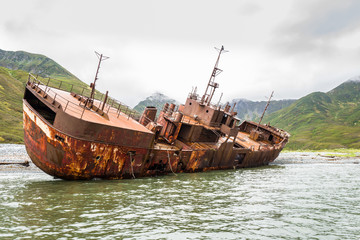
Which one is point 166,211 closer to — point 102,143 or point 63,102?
point 102,143

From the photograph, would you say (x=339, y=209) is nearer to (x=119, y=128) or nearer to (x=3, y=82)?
(x=119, y=128)

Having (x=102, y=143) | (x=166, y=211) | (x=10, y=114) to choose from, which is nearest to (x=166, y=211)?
(x=166, y=211)

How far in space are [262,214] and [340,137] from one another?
140458 mm

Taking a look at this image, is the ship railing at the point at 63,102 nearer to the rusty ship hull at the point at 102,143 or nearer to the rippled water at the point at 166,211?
the rusty ship hull at the point at 102,143

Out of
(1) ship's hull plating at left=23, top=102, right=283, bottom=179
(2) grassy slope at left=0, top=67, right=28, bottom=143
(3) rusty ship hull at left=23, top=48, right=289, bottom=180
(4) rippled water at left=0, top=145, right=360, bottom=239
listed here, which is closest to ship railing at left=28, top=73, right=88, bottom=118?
(3) rusty ship hull at left=23, top=48, right=289, bottom=180

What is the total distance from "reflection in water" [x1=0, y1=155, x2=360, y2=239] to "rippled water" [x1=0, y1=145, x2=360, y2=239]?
25mm

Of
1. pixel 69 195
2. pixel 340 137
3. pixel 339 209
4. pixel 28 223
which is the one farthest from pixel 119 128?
pixel 340 137

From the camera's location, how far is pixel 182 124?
75.1 ft

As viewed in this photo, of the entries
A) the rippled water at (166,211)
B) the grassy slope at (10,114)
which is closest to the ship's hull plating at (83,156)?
the rippled water at (166,211)

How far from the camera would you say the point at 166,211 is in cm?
947

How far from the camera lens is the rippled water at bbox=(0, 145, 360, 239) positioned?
7.30 m

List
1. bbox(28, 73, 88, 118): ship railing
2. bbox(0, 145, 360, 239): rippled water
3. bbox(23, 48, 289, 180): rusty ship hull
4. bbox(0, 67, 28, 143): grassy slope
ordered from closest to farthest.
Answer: bbox(0, 145, 360, 239): rippled water
bbox(23, 48, 289, 180): rusty ship hull
bbox(28, 73, 88, 118): ship railing
bbox(0, 67, 28, 143): grassy slope

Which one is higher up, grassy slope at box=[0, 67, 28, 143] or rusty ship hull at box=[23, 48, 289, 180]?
rusty ship hull at box=[23, 48, 289, 180]

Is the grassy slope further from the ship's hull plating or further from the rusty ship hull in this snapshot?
the ship's hull plating
